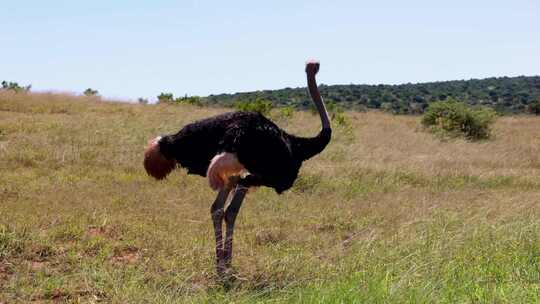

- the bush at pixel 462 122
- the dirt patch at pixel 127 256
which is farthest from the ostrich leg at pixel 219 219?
the bush at pixel 462 122

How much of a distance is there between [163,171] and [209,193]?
2890 mm

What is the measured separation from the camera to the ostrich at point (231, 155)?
4809 millimetres

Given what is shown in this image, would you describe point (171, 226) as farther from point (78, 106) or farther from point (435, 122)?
point (435, 122)

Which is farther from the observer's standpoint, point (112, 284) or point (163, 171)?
point (163, 171)

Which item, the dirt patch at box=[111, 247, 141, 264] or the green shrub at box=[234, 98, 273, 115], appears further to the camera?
the green shrub at box=[234, 98, 273, 115]

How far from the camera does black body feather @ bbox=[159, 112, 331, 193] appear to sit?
4.87m

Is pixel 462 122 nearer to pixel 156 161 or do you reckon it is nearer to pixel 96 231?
pixel 96 231

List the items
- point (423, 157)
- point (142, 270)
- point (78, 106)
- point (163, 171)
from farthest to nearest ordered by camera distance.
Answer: point (78, 106) → point (423, 157) → point (163, 171) → point (142, 270)

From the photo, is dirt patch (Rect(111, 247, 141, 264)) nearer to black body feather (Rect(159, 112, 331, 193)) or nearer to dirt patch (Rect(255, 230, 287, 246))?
black body feather (Rect(159, 112, 331, 193))

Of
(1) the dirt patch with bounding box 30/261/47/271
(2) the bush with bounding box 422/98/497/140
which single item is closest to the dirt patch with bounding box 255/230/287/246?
(1) the dirt patch with bounding box 30/261/47/271

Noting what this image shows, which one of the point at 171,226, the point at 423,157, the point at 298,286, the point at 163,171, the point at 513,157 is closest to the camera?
the point at 298,286

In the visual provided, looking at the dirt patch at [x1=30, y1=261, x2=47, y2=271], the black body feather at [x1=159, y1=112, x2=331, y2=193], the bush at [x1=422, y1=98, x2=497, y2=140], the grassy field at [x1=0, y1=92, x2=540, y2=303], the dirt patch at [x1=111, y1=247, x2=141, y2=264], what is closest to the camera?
the grassy field at [x1=0, y1=92, x2=540, y2=303]

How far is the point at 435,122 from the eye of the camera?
1981 centimetres

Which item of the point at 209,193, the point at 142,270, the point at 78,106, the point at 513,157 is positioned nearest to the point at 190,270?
the point at 142,270
